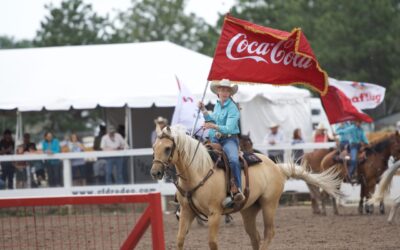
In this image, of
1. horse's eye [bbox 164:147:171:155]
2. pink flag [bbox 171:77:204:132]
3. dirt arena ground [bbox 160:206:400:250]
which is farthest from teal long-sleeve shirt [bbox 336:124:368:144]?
horse's eye [bbox 164:147:171:155]

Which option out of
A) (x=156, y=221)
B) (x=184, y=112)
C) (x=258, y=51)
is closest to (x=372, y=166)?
(x=184, y=112)

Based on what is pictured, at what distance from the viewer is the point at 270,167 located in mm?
10961

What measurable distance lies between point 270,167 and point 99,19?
153 ft

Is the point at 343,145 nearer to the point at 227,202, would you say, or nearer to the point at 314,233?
the point at 314,233

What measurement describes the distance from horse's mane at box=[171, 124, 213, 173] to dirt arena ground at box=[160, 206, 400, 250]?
8.72ft

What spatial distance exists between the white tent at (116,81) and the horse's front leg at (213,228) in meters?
11.3

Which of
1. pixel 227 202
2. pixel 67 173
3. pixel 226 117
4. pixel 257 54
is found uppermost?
pixel 257 54

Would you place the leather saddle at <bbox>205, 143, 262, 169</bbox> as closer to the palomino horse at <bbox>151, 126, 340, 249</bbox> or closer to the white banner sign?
the palomino horse at <bbox>151, 126, 340, 249</bbox>

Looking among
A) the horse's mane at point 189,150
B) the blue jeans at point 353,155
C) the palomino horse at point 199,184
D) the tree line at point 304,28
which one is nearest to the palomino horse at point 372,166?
the blue jeans at point 353,155

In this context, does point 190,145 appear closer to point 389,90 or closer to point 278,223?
point 278,223

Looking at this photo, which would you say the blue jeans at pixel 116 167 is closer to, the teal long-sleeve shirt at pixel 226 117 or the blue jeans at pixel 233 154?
the blue jeans at pixel 233 154

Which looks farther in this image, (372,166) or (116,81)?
(116,81)

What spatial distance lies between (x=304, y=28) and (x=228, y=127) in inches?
1576

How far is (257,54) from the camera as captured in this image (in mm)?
11312
